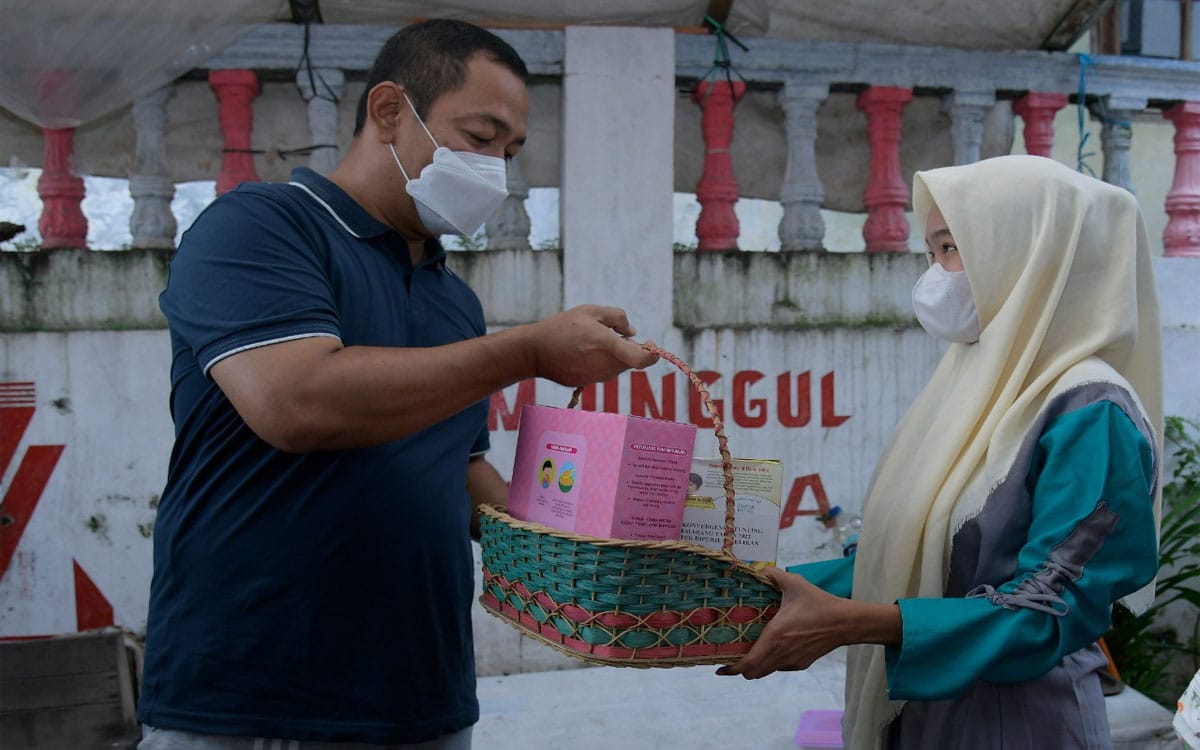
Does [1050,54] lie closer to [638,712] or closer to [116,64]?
[638,712]

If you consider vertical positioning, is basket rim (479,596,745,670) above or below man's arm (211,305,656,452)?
below

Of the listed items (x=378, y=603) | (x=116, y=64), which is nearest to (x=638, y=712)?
(x=378, y=603)

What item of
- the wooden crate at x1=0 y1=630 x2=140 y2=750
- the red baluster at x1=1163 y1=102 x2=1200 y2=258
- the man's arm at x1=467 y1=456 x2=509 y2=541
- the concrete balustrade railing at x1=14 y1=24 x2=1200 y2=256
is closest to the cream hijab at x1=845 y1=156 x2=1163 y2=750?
the man's arm at x1=467 y1=456 x2=509 y2=541

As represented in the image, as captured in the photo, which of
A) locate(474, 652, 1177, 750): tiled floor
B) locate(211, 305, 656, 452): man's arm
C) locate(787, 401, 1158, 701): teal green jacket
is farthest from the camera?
locate(474, 652, 1177, 750): tiled floor

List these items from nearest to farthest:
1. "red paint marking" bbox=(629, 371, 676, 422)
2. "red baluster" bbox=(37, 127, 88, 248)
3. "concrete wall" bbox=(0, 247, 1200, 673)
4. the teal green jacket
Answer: the teal green jacket, "concrete wall" bbox=(0, 247, 1200, 673), "red baluster" bbox=(37, 127, 88, 248), "red paint marking" bbox=(629, 371, 676, 422)

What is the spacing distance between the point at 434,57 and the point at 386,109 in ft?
0.42

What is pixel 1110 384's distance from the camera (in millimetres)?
1600

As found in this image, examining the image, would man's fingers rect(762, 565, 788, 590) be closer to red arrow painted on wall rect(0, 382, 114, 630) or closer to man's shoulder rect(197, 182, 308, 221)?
man's shoulder rect(197, 182, 308, 221)

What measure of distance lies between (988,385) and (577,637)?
0.82m

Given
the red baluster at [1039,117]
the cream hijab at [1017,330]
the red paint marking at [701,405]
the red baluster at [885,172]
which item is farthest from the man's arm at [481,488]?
the red baluster at [1039,117]

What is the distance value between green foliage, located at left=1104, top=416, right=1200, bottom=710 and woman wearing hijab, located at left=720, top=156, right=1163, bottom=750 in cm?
213

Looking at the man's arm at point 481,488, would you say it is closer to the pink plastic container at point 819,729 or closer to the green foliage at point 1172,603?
the pink plastic container at point 819,729

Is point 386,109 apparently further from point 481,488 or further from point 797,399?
point 797,399

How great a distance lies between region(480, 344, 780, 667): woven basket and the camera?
4.74ft
